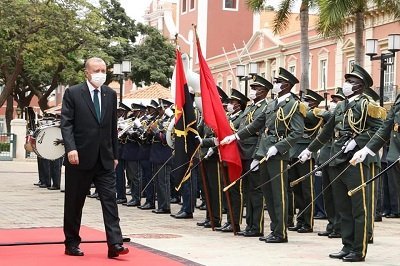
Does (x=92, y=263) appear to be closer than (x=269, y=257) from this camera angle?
Yes

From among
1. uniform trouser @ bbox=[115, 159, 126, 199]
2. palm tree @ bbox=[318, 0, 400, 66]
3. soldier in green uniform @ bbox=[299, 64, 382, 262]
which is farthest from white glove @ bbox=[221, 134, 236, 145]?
palm tree @ bbox=[318, 0, 400, 66]

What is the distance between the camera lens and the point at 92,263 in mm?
9234

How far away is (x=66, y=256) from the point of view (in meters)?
9.66

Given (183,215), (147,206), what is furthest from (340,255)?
(147,206)

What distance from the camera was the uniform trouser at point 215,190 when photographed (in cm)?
1347

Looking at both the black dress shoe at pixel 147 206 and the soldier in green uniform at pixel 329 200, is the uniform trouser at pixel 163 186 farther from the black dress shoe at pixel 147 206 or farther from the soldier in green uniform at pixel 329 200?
the soldier in green uniform at pixel 329 200

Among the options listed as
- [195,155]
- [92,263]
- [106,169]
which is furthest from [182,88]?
[92,263]

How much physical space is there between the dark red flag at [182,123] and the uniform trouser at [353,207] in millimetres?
Answer: 3684

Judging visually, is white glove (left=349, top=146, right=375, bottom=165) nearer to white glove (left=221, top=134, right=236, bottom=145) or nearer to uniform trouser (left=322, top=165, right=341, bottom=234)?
uniform trouser (left=322, top=165, right=341, bottom=234)

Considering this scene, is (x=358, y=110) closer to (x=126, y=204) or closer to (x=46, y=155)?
(x=46, y=155)

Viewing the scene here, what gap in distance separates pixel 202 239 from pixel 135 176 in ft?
18.1

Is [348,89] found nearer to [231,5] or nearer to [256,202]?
[256,202]

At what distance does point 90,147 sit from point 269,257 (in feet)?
7.62

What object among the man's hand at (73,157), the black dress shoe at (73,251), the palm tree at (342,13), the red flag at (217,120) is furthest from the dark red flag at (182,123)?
the palm tree at (342,13)
